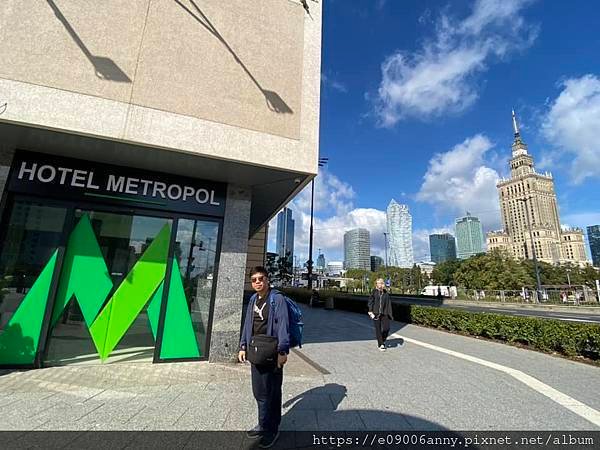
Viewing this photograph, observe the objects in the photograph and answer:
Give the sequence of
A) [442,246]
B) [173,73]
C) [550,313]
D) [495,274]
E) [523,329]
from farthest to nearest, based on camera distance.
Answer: [442,246] < [495,274] < [550,313] < [523,329] < [173,73]

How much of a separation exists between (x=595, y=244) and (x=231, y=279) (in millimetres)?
136924

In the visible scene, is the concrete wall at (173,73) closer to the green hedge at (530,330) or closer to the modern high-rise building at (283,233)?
the green hedge at (530,330)

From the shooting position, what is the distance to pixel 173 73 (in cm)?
561

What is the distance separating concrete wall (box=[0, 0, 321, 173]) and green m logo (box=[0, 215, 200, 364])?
88.2 inches

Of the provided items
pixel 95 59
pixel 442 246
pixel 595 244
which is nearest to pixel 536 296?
pixel 95 59

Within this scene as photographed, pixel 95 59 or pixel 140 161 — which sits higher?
pixel 95 59

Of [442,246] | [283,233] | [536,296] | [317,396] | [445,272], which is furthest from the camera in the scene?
[442,246]

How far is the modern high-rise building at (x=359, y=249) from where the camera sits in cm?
13200

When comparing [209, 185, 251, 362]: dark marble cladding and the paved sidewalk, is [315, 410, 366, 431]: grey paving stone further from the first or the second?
[209, 185, 251, 362]: dark marble cladding

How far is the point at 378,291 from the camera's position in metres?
7.96

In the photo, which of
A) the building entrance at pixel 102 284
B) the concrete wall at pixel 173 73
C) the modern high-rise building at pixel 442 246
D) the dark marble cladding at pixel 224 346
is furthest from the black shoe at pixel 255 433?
the modern high-rise building at pixel 442 246

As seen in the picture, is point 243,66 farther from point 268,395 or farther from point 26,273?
point 268,395

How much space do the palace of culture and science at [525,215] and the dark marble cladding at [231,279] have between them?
94.6m

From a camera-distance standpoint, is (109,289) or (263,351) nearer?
(263,351)
